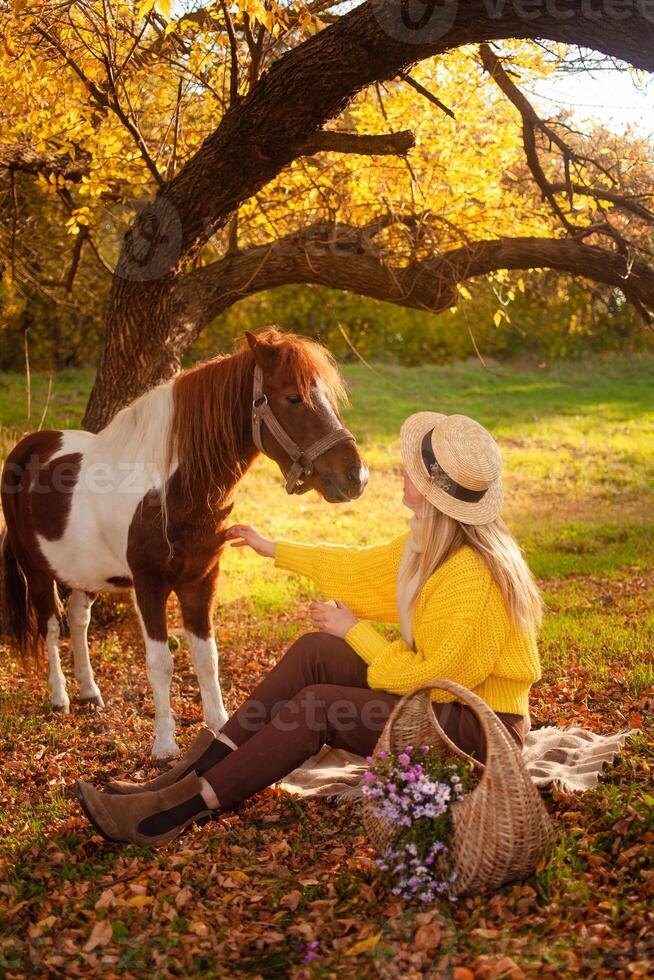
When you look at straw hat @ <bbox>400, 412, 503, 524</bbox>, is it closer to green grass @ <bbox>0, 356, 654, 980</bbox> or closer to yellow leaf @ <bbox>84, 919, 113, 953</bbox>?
green grass @ <bbox>0, 356, 654, 980</bbox>

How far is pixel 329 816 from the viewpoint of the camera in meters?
3.68

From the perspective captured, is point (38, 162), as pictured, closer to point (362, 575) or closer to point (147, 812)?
point (362, 575)

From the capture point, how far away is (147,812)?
11.3 ft

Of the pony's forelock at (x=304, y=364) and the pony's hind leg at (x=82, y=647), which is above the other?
the pony's forelock at (x=304, y=364)

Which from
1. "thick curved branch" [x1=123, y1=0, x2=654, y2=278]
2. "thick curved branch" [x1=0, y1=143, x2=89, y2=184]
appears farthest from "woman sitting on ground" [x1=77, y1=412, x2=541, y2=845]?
"thick curved branch" [x1=0, y1=143, x2=89, y2=184]

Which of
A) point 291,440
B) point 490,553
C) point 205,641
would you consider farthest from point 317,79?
point 205,641

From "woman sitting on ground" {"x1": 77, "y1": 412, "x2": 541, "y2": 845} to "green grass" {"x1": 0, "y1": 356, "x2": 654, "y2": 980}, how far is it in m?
0.23

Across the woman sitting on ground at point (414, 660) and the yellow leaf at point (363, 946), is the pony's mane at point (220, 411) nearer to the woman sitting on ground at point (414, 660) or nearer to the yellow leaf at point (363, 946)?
the woman sitting on ground at point (414, 660)

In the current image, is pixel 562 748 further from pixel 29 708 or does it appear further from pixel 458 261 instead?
pixel 458 261

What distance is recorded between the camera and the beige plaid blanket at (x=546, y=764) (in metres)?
3.60

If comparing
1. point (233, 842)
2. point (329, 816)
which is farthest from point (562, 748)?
point (233, 842)

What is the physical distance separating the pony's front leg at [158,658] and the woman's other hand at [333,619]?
3.59 feet

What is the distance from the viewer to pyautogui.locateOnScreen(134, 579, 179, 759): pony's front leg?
173 inches

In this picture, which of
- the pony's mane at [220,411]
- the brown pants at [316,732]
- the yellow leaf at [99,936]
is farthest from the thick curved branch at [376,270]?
the yellow leaf at [99,936]
